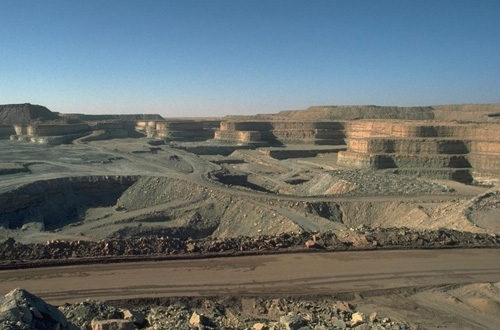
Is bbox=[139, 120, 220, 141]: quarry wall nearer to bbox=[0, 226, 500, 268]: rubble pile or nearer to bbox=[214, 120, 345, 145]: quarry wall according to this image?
bbox=[214, 120, 345, 145]: quarry wall

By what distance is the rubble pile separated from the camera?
13.8m

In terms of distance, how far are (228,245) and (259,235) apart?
3014 millimetres

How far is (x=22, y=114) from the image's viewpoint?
97.2 metres

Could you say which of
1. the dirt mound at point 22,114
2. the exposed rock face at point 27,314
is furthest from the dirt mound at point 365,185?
the dirt mound at point 22,114

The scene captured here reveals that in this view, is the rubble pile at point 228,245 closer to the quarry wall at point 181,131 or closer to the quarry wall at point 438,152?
the quarry wall at point 438,152

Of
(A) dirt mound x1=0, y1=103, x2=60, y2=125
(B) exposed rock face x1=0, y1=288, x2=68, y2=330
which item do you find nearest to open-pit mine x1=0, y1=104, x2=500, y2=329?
(B) exposed rock face x1=0, y1=288, x2=68, y2=330

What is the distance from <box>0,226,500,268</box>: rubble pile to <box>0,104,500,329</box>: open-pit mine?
7 centimetres

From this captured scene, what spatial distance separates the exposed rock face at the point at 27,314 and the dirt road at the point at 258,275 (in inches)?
151

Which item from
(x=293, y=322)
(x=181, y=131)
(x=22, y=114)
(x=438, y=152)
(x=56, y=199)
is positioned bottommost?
(x=56, y=199)

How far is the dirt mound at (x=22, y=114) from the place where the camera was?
95375mm

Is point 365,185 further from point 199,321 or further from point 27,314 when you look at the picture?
point 27,314

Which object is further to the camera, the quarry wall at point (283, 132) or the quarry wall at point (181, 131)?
the quarry wall at point (181, 131)

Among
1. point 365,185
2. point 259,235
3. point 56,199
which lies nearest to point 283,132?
point 365,185

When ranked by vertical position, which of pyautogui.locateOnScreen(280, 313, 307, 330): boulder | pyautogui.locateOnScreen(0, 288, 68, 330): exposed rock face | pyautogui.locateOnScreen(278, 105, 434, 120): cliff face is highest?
pyautogui.locateOnScreen(278, 105, 434, 120): cliff face
